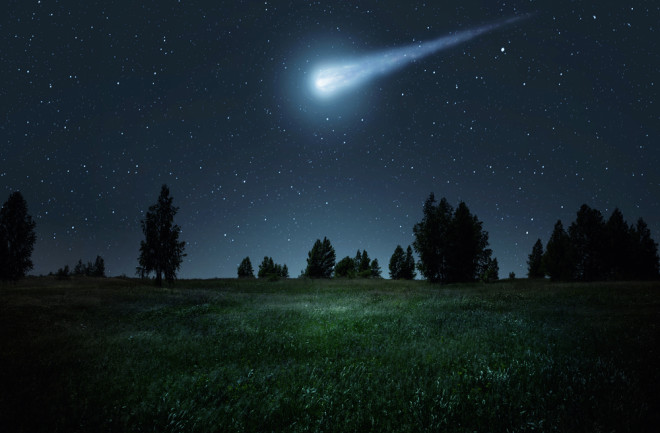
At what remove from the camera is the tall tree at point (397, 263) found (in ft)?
318

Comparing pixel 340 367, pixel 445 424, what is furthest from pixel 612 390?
pixel 340 367

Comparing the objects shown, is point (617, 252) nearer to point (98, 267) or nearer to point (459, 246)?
point (459, 246)

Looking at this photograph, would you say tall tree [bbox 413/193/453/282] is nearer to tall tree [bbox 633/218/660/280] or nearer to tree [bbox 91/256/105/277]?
tall tree [bbox 633/218/660/280]

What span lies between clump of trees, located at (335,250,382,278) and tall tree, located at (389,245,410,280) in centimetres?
500

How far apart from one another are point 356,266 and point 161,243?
61.3m

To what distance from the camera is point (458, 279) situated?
54656 millimetres

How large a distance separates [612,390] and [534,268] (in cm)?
10226

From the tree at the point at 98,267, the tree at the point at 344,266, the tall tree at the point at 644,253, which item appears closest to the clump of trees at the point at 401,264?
the tree at the point at 344,266

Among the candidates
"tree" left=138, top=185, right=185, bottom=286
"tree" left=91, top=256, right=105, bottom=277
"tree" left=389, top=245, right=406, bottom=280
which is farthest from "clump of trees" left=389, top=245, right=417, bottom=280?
"tree" left=91, top=256, right=105, bottom=277

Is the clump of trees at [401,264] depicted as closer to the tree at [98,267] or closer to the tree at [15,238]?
the tree at [15,238]

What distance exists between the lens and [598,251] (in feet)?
205

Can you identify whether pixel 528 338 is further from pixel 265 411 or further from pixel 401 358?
pixel 265 411

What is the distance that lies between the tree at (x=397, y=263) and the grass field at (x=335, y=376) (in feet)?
268

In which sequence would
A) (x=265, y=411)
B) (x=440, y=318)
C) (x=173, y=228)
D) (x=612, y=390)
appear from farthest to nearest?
(x=173, y=228) < (x=440, y=318) < (x=612, y=390) < (x=265, y=411)
